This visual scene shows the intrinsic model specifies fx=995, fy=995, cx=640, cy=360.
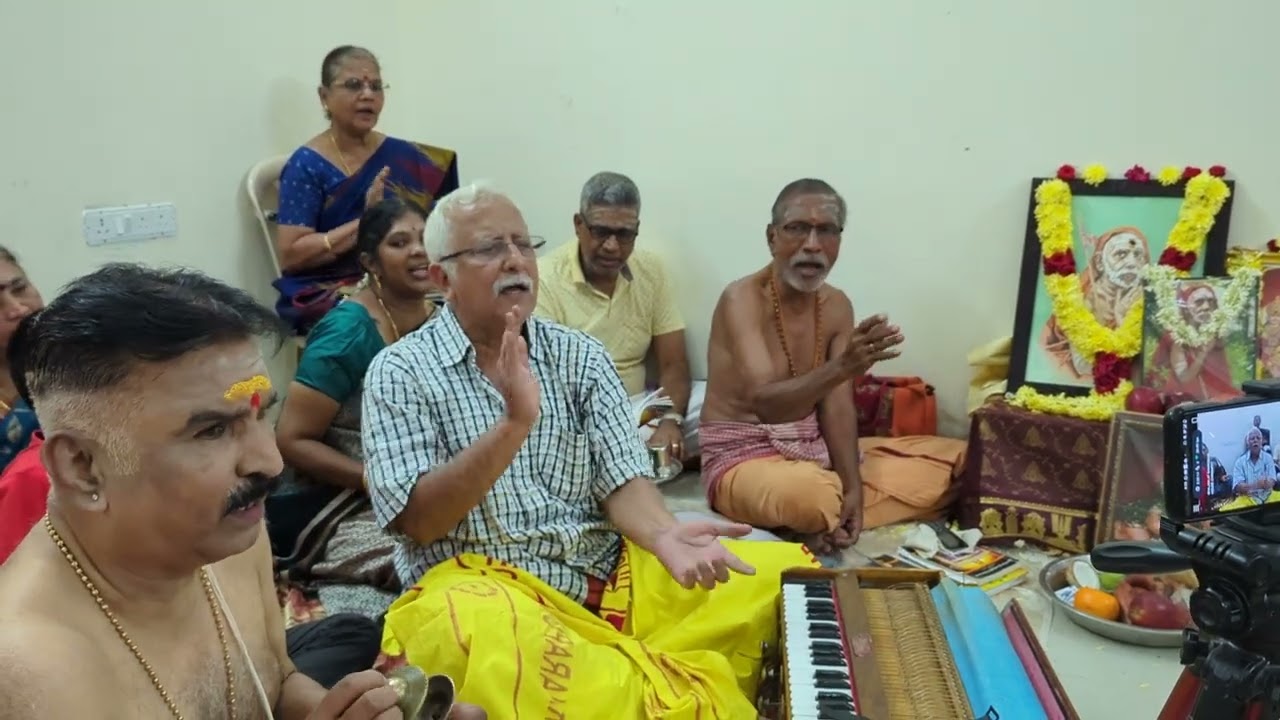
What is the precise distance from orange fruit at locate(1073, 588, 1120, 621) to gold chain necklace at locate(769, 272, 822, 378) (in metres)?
1.04

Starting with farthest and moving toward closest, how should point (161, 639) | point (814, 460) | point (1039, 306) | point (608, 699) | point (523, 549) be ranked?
point (1039, 306) → point (814, 460) → point (523, 549) → point (608, 699) → point (161, 639)

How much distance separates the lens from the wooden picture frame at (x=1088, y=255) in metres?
3.27

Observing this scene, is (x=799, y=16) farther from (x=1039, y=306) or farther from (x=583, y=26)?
(x=1039, y=306)

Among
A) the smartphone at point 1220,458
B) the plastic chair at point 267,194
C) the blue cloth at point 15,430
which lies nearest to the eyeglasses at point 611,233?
the plastic chair at point 267,194

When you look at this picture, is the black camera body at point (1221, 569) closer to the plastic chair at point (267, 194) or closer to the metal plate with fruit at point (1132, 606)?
the metal plate with fruit at point (1132, 606)

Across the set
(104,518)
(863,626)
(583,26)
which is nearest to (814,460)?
(863,626)

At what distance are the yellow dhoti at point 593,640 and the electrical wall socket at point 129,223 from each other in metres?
2.13

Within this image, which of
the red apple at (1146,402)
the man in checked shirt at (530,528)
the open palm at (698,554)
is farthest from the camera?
the red apple at (1146,402)

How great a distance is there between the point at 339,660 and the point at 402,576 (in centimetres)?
23

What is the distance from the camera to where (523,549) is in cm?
206

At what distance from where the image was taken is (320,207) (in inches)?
149

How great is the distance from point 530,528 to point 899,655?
0.77 meters

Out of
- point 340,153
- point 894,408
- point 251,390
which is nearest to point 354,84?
point 340,153

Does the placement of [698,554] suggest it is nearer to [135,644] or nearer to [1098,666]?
[135,644]
